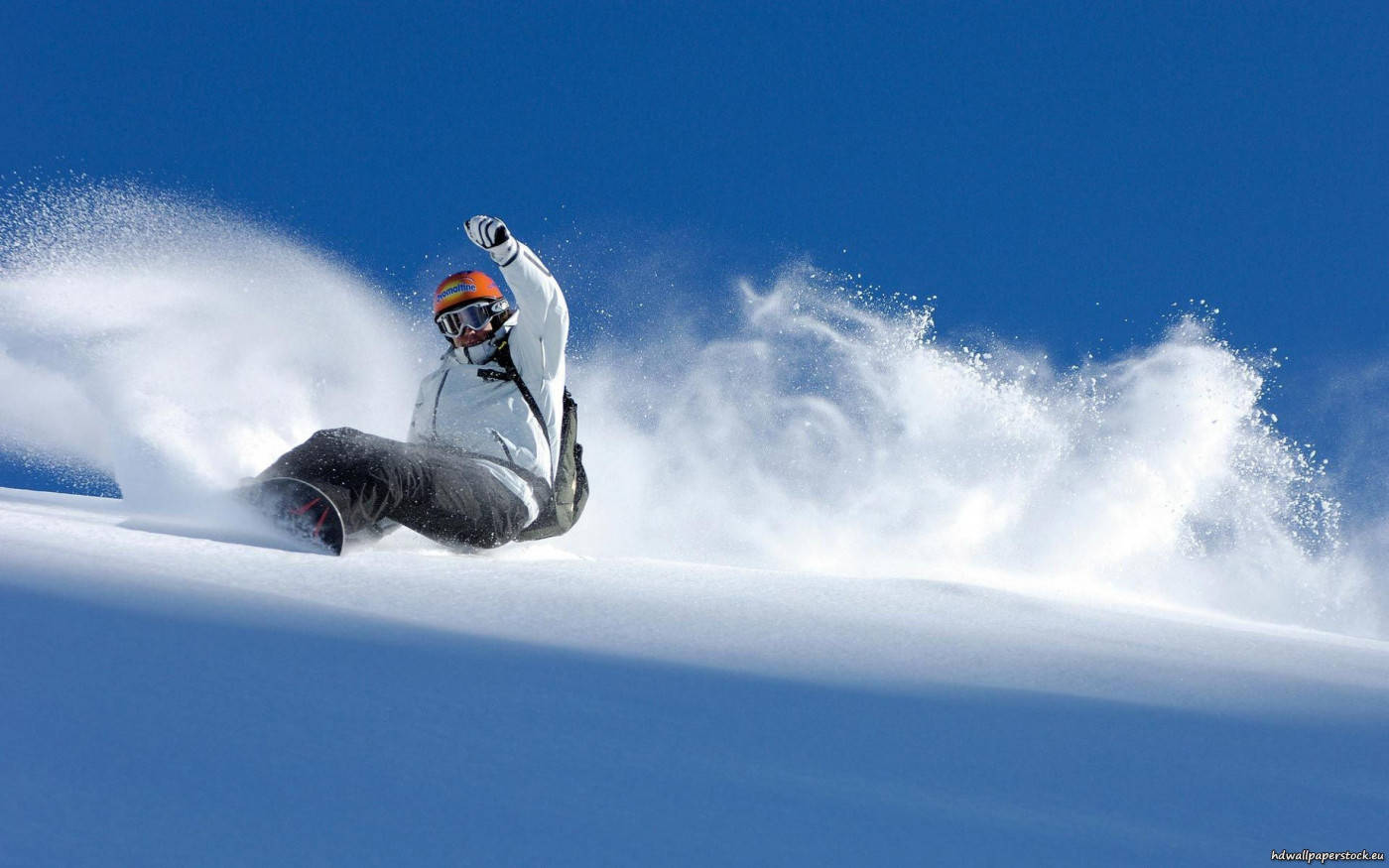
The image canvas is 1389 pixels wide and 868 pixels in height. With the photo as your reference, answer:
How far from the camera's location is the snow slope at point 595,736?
1220 millimetres

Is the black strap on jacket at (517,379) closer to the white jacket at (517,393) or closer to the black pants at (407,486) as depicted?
the white jacket at (517,393)

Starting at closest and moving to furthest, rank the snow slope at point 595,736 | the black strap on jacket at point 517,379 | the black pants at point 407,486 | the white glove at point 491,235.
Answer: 1. the snow slope at point 595,736
2. the black pants at point 407,486
3. the white glove at point 491,235
4. the black strap on jacket at point 517,379

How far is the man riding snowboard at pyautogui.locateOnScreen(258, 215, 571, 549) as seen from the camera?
4199 mm

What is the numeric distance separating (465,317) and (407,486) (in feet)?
4.04

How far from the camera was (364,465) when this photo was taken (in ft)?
13.6

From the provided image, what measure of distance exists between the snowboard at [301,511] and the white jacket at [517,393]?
42.3 inches

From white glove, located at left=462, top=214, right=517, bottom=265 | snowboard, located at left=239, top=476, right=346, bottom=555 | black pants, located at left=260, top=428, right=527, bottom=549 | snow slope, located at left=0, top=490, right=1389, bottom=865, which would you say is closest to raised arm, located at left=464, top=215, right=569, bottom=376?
white glove, located at left=462, top=214, right=517, bottom=265

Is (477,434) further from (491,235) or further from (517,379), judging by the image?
(491,235)

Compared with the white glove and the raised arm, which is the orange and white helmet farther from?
the white glove

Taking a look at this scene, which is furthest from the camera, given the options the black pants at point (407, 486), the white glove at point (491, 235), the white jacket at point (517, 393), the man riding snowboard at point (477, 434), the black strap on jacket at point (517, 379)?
the black strap on jacket at point (517, 379)

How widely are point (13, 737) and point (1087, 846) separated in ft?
4.76

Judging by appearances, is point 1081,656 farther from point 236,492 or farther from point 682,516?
point 682,516

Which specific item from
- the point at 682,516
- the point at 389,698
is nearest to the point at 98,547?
the point at 389,698

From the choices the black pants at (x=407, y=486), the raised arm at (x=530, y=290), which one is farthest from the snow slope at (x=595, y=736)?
the raised arm at (x=530, y=290)
